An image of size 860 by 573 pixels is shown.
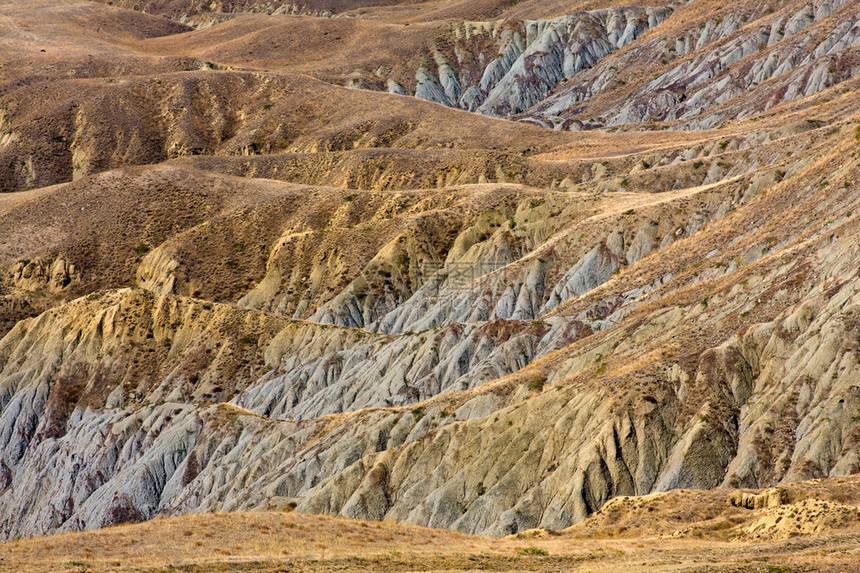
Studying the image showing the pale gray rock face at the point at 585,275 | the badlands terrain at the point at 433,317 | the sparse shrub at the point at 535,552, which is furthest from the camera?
the pale gray rock face at the point at 585,275

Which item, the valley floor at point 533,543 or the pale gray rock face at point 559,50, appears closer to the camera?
the valley floor at point 533,543

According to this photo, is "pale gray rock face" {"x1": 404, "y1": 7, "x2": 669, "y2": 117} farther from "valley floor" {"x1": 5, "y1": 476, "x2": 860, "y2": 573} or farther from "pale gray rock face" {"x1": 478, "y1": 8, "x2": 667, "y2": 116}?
"valley floor" {"x1": 5, "y1": 476, "x2": 860, "y2": 573}

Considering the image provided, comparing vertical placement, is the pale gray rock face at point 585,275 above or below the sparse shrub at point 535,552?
above

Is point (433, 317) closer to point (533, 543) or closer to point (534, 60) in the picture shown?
point (533, 543)

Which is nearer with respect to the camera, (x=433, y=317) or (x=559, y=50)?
(x=433, y=317)

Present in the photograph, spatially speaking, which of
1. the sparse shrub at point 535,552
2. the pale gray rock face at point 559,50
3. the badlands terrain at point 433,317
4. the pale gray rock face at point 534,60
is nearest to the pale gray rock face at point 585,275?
the badlands terrain at point 433,317

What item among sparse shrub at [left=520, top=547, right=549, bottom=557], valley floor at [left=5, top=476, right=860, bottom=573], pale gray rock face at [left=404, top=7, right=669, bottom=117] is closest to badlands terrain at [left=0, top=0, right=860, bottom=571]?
valley floor at [left=5, top=476, right=860, bottom=573]

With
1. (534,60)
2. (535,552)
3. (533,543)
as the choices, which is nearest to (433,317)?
(533,543)

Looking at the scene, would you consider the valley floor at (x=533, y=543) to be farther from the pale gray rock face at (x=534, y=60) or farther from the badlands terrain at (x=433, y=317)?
the pale gray rock face at (x=534, y=60)

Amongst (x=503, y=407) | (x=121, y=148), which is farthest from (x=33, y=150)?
(x=503, y=407)
